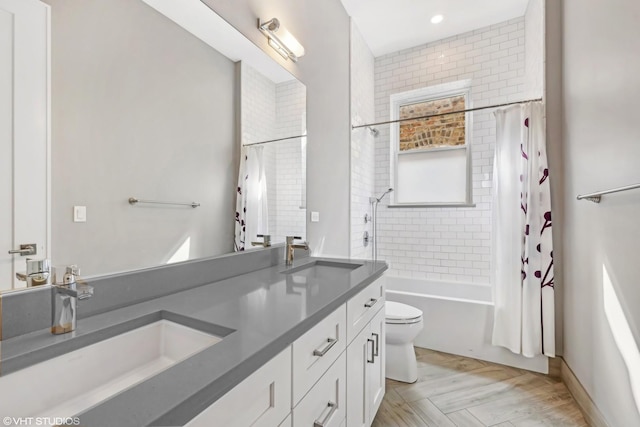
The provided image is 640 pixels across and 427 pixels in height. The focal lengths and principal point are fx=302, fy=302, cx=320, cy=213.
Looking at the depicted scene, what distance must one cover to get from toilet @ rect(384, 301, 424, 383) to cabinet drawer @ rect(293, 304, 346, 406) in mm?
1053

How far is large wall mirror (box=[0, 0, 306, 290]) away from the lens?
833 millimetres

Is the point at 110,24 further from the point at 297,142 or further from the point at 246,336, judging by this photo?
the point at 297,142

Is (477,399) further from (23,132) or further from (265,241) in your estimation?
(23,132)

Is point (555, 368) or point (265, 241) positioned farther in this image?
point (555, 368)

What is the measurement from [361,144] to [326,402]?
2.58 metres

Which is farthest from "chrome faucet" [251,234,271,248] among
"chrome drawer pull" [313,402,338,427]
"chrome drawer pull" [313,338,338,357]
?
"chrome drawer pull" [313,402,338,427]

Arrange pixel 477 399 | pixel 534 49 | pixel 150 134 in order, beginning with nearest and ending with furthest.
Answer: pixel 150 134, pixel 477 399, pixel 534 49

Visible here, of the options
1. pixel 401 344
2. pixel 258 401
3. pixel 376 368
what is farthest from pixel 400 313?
pixel 258 401

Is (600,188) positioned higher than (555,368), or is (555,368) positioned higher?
(600,188)

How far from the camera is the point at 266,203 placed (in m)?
1.70

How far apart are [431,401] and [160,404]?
6.39 ft

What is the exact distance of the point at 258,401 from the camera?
2.23 ft

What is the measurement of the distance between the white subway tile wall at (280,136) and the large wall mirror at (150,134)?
0.01m

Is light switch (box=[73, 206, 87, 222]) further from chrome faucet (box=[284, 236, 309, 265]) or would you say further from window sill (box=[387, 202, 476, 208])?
window sill (box=[387, 202, 476, 208])
